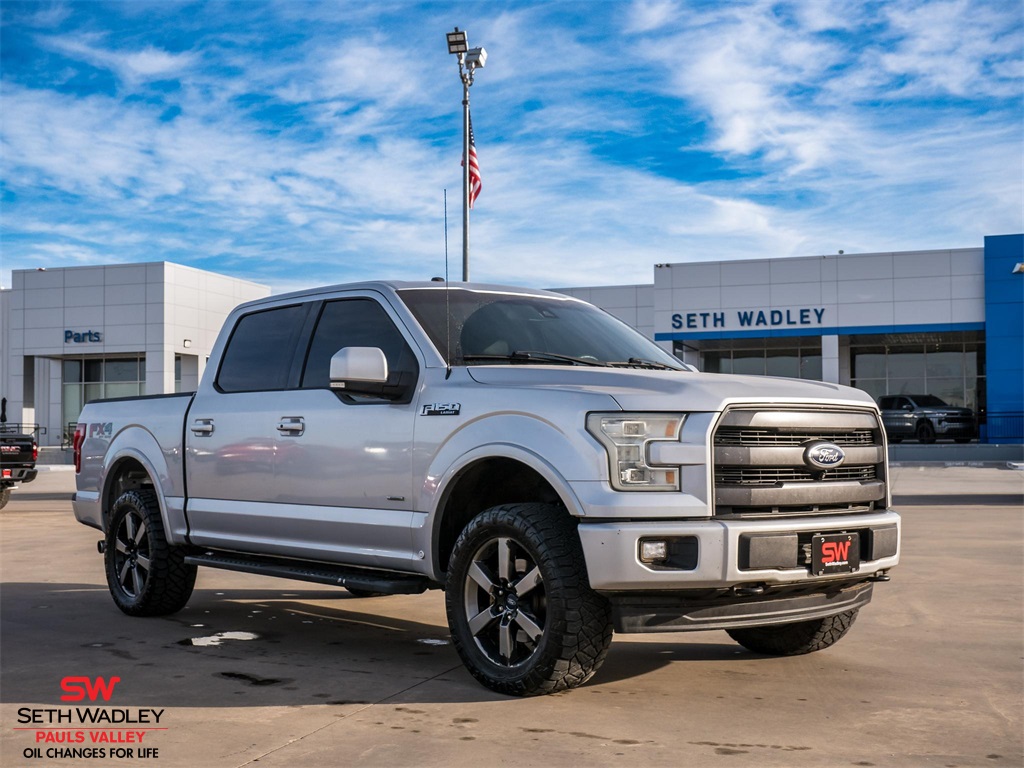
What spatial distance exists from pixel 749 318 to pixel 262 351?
3760 cm

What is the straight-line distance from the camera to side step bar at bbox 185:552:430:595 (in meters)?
5.73

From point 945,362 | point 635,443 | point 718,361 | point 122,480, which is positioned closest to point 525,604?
point 635,443

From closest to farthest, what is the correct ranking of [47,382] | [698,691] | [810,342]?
[698,691]
[810,342]
[47,382]

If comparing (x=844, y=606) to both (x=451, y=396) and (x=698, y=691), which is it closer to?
(x=698, y=691)

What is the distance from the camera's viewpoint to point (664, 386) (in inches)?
197

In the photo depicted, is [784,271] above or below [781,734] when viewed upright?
above

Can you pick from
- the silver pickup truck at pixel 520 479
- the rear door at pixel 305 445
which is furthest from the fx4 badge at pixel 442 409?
the rear door at pixel 305 445

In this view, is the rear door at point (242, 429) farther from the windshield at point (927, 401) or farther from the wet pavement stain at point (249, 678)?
the windshield at point (927, 401)

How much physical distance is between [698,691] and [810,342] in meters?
42.4

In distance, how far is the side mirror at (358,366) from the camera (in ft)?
18.5

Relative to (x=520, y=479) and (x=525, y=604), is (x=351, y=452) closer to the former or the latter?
(x=520, y=479)

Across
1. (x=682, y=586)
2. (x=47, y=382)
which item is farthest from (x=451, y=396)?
(x=47, y=382)

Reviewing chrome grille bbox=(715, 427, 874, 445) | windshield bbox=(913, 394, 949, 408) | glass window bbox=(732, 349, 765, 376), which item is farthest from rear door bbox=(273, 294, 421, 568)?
glass window bbox=(732, 349, 765, 376)

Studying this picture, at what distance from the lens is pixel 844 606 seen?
5.47 metres
